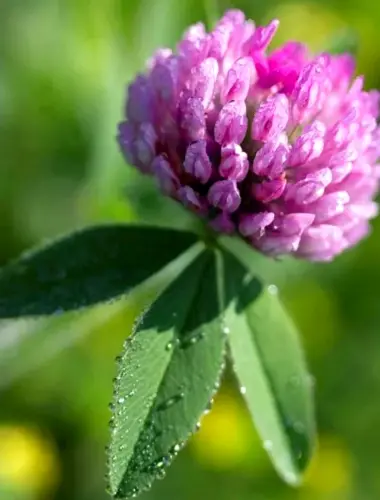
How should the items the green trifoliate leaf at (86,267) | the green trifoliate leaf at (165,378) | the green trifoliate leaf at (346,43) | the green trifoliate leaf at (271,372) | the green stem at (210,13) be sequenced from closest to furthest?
1. the green trifoliate leaf at (165,378)
2. the green trifoliate leaf at (86,267)
3. the green trifoliate leaf at (271,372)
4. the green trifoliate leaf at (346,43)
5. the green stem at (210,13)

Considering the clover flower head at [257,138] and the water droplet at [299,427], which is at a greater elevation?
the clover flower head at [257,138]

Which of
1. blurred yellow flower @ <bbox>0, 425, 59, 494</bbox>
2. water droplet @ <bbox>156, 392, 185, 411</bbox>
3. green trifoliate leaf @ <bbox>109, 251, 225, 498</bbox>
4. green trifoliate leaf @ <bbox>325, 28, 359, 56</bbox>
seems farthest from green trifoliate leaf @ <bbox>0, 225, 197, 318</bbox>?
blurred yellow flower @ <bbox>0, 425, 59, 494</bbox>

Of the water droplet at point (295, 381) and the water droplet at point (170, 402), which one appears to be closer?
the water droplet at point (170, 402)

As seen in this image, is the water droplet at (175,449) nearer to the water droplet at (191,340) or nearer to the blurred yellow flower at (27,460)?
the water droplet at (191,340)

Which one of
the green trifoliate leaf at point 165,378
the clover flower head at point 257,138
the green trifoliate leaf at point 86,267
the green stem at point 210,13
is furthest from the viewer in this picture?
the green stem at point 210,13

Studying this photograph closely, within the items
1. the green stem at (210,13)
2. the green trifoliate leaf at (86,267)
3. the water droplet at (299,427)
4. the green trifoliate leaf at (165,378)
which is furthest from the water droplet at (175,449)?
the green stem at (210,13)

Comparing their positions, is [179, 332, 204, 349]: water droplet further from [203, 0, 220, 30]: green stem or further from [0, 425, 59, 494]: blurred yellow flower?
[0, 425, 59, 494]: blurred yellow flower

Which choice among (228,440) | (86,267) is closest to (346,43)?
(86,267)

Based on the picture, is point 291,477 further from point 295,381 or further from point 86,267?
point 86,267

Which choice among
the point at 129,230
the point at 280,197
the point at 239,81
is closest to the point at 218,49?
the point at 239,81

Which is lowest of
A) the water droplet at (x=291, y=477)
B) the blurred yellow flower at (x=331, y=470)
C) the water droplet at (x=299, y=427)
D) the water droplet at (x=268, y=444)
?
the blurred yellow flower at (x=331, y=470)
